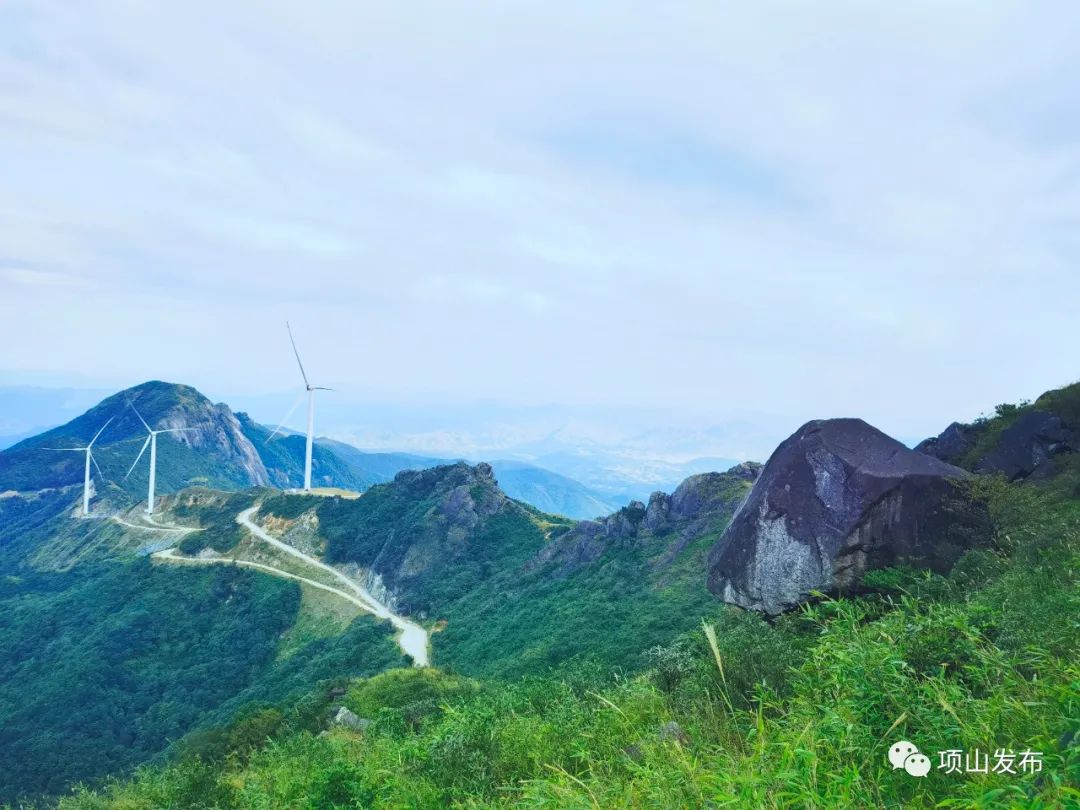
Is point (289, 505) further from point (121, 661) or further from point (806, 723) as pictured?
point (806, 723)

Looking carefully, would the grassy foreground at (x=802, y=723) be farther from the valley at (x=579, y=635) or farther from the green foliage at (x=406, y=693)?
the green foliage at (x=406, y=693)

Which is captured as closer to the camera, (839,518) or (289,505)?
(839,518)

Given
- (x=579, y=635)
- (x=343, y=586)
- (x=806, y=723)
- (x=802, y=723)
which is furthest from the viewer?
(x=343, y=586)

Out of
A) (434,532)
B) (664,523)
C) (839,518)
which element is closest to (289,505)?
(434,532)

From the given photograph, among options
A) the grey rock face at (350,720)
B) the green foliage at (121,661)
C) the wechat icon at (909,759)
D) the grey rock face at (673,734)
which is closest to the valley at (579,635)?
the grey rock face at (673,734)

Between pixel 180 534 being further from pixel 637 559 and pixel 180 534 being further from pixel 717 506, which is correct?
Answer: pixel 717 506

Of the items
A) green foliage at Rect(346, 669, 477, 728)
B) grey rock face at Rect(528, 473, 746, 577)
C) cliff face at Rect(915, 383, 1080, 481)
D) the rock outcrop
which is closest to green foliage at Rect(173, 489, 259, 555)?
grey rock face at Rect(528, 473, 746, 577)
